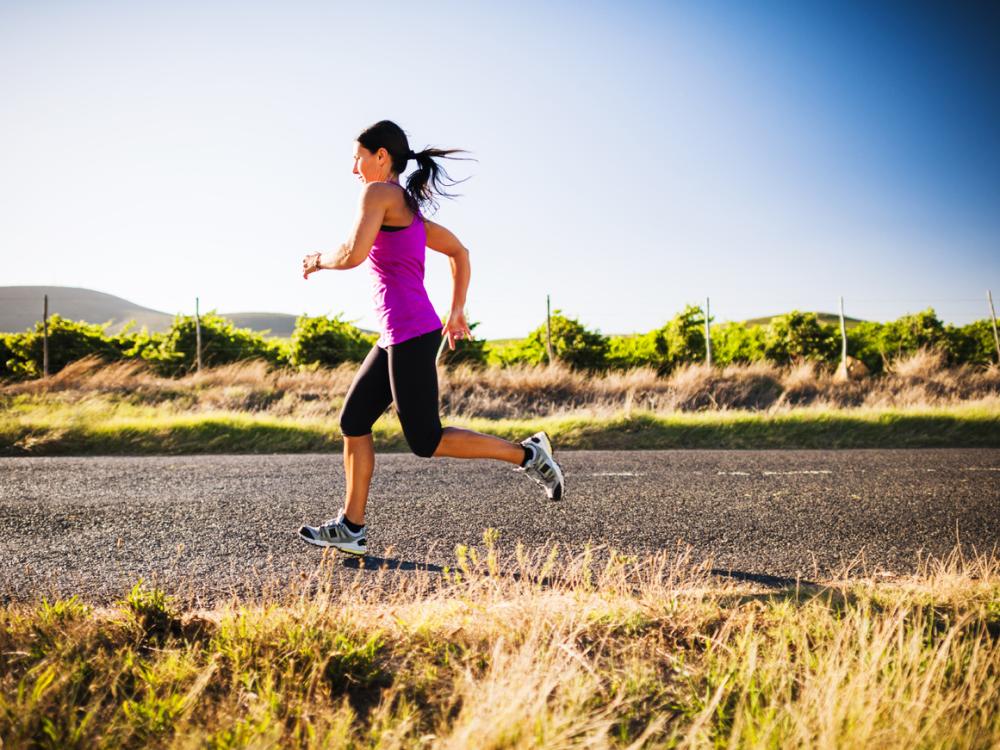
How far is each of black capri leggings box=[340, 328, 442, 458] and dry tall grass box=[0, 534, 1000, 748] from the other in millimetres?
1019

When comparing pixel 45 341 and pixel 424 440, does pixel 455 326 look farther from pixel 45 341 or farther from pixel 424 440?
pixel 45 341

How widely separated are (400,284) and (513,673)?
6.40 feet

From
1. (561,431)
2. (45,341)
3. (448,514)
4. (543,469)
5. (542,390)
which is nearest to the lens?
(543,469)

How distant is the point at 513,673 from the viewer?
1.58 m

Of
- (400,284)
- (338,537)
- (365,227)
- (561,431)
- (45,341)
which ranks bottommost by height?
(338,537)

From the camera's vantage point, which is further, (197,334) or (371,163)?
(197,334)

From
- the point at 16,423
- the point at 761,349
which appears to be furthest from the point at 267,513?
the point at 761,349

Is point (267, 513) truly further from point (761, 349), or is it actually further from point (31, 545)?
point (761, 349)

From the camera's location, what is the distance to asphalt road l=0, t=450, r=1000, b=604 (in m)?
2.95

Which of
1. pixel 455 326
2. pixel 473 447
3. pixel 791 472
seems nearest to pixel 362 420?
pixel 473 447

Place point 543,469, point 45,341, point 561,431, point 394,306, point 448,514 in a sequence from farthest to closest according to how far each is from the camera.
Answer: point 45,341 < point 561,431 < point 448,514 < point 543,469 < point 394,306

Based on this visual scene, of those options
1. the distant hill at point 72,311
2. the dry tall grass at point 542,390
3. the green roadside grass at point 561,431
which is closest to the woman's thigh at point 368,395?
the green roadside grass at point 561,431

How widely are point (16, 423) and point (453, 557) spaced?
7.45m

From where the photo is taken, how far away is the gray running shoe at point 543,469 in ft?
11.6
